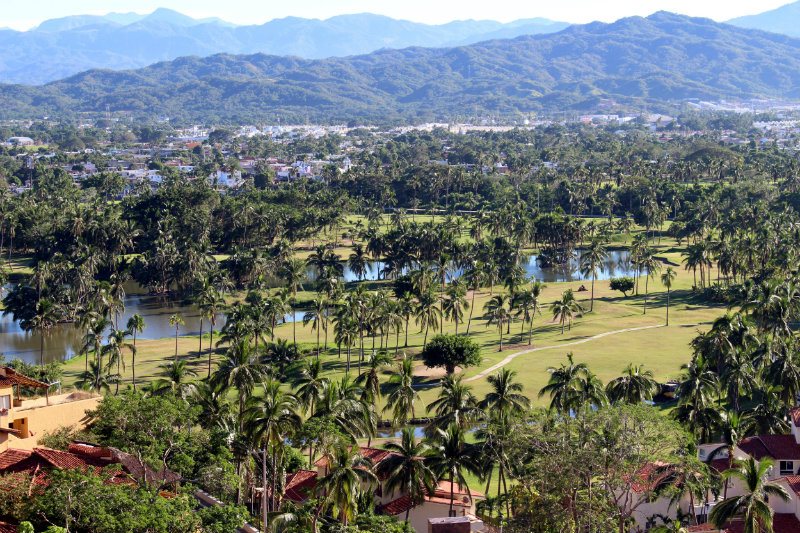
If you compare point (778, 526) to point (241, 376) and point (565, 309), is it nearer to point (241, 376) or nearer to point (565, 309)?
point (241, 376)

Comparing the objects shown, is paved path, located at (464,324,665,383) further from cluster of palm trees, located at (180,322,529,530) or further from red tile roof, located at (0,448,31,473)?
red tile roof, located at (0,448,31,473)

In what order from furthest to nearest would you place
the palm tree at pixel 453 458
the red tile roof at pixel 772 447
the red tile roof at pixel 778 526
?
the red tile roof at pixel 772 447 → the palm tree at pixel 453 458 → the red tile roof at pixel 778 526

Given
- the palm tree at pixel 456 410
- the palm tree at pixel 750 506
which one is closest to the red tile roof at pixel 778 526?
the palm tree at pixel 750 506

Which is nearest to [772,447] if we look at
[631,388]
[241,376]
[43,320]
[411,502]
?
[631,388]

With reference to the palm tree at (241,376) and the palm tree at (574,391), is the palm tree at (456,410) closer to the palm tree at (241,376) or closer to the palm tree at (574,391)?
the palm tree at (574,391)

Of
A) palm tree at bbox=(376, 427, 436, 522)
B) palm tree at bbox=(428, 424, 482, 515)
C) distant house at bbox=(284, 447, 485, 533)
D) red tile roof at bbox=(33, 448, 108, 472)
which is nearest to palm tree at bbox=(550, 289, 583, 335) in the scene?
distant house at bbox=(284, 447, 485, 533)
